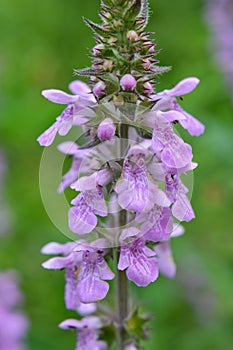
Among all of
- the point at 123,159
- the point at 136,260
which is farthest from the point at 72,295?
the point at 123,159

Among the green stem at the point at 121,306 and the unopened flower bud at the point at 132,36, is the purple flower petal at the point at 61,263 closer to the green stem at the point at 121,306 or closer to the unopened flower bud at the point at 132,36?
the green stem at the point at 121,306

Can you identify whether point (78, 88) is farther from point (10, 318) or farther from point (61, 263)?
point (10, 318)

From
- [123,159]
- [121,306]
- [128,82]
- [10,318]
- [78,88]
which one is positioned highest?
[78,88]

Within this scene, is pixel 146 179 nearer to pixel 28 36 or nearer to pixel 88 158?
pixel 88 158

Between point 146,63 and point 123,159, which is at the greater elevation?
point 146,63

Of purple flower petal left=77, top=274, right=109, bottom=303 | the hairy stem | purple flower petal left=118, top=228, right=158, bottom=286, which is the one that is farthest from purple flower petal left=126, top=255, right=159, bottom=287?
the hairy stem

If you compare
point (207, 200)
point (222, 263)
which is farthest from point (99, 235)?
point (207, 200)
